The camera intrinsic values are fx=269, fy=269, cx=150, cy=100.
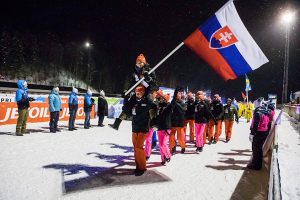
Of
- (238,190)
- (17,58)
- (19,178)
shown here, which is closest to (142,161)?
(238,190)

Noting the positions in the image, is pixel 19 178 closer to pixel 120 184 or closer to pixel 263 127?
pixel 120 184

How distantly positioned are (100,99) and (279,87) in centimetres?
6048

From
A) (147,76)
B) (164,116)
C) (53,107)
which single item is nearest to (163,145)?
(164,116)

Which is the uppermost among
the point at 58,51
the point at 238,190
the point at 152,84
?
the point at 58,51

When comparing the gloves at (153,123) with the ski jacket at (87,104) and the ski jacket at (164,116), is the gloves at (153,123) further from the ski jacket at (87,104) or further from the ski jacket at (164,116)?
the ski jacket at (87,104)

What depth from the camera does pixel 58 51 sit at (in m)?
40.0

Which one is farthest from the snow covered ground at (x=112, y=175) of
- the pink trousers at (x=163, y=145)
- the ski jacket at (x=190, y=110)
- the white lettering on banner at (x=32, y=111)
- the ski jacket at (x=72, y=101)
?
the white lettering on banner at (x=32, y=111)

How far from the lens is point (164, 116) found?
6.93 meters

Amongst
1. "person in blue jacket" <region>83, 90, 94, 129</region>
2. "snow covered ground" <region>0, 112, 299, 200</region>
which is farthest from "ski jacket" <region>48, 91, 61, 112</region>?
"snow covered ground" <region>0, 112, 299, 200</region>

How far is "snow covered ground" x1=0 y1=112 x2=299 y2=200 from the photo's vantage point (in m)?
4.49

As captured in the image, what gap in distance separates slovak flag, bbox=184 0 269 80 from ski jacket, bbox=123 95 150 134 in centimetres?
179

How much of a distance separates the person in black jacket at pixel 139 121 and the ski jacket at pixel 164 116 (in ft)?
3.65

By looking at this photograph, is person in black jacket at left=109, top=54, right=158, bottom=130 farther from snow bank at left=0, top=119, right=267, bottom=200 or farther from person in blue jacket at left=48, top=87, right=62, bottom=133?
person in blue jacket at left=48, top=87, right=62, bottom=133

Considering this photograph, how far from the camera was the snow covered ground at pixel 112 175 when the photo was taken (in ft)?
14.7
